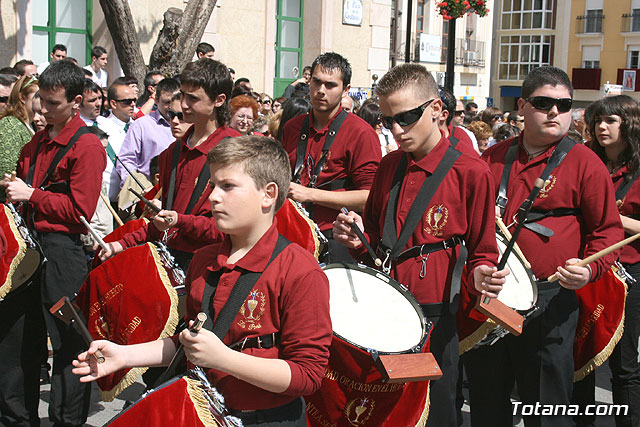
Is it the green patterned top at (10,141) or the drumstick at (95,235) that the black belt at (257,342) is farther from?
the green patterned top at (10,141)

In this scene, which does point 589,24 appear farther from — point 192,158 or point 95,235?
point 95,235

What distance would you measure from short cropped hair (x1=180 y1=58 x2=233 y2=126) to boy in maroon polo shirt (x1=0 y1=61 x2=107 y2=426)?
68 centimetres

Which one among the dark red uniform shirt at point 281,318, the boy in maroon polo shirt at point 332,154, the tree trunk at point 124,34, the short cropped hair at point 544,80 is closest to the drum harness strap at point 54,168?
the boy in maroon polo shirt at point 332,154

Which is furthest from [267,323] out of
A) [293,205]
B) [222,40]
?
[222,40]

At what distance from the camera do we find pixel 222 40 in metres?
16.6

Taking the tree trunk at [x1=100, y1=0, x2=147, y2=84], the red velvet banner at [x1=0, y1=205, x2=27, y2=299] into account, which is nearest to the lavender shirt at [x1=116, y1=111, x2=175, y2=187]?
the red velvet banner at [x1=0, y1=205, x2=27, y2=299]

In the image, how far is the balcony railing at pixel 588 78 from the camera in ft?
152

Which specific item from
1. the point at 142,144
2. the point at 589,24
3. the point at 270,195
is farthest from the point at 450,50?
the point at 589,24

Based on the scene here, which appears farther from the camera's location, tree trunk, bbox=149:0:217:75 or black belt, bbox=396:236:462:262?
tree trunk, bbox=149:0:217:75

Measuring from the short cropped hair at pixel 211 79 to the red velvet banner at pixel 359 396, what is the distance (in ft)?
5.73

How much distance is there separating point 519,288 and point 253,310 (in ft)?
5.67

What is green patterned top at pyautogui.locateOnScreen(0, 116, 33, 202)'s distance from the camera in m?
5.04

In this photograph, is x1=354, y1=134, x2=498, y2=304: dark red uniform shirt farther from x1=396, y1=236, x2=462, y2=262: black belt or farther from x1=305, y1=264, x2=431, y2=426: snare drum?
x1=305, y1=264, x2=431, y2=426: snare drum

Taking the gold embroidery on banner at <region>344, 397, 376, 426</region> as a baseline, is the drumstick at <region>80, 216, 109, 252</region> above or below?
above
